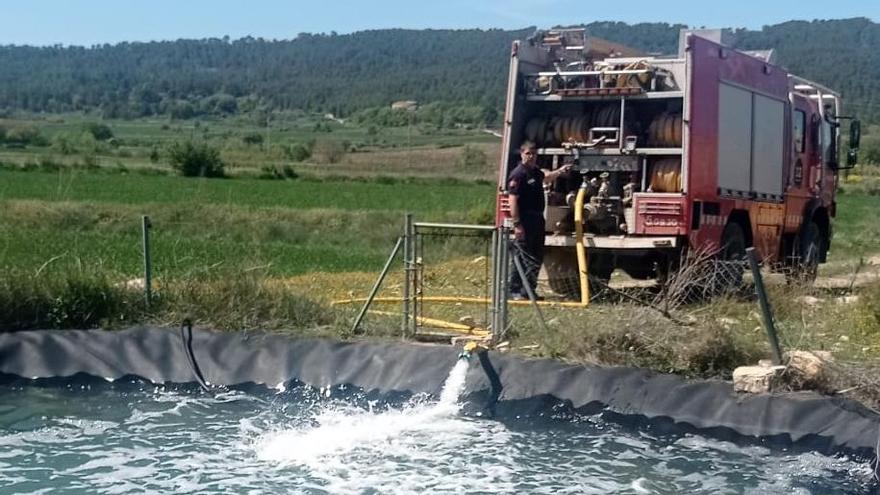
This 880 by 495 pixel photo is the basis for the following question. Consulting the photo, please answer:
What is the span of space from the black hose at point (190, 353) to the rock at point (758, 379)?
15.9ft

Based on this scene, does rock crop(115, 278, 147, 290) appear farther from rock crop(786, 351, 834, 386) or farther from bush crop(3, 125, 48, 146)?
bush crop(3, 125, 48, 146)

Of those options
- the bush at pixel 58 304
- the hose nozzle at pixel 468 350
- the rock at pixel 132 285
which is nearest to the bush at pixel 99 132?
the rock at pixel 132 285

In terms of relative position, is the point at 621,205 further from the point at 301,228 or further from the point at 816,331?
the point at 301,228

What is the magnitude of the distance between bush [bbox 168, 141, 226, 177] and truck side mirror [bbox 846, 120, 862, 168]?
4406 cm

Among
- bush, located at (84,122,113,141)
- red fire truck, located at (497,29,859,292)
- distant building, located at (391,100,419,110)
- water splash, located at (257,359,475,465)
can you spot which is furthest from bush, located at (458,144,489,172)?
distant building, located at (391,100,419,110)

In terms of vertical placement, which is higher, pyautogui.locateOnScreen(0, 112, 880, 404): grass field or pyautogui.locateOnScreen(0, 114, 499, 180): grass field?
pyautogui.locateOnScreen(0, 114, 499, 180): grass field

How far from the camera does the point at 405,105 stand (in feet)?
465

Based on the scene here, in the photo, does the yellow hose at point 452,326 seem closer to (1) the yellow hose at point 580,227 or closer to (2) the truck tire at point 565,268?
(1) the yellow hose at point 580,227

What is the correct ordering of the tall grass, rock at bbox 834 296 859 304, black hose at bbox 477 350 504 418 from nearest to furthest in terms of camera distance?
1. black hose at bbox 477 350 504 418
2. the tall grass
3. rock at bbox 834 296 859 304

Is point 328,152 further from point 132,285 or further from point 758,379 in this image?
point 758,379

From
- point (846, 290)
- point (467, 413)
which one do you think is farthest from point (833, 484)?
point (846, 290)

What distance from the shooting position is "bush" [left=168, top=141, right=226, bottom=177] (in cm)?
6028

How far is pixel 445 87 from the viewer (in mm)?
153500

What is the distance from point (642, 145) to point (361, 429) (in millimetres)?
6509
